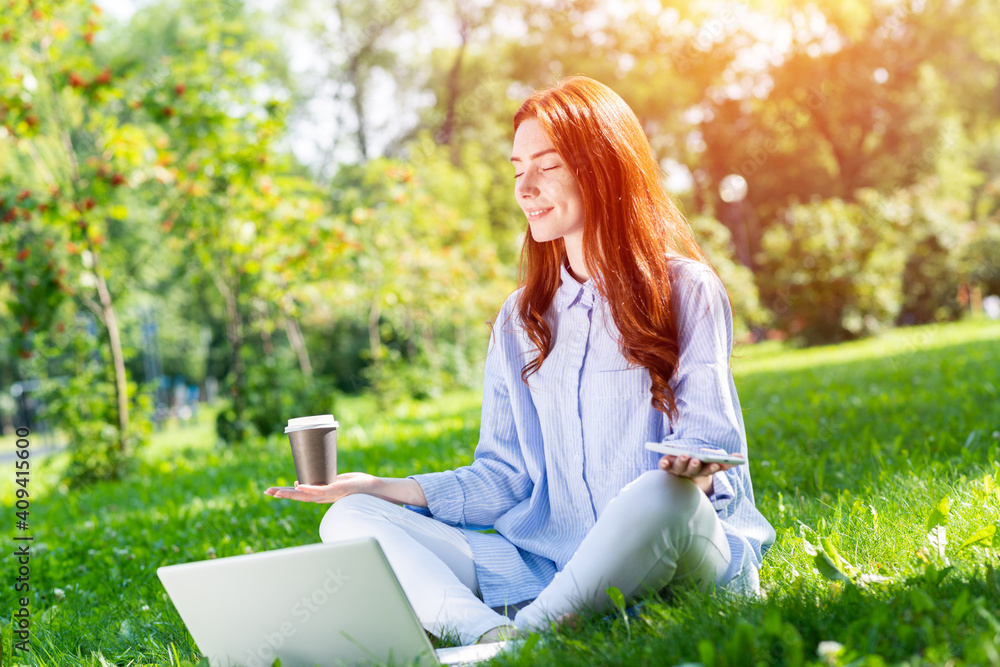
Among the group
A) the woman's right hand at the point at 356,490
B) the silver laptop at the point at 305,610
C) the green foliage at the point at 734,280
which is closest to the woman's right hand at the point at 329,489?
the woman's right hand at the point at 356,490

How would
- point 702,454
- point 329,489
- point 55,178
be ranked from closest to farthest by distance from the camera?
point 702,454 < point 329,489 < point 55,178

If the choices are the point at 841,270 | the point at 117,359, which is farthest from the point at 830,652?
the point at 841,270

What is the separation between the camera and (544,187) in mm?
2154

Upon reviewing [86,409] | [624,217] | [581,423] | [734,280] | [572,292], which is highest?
[624,217]

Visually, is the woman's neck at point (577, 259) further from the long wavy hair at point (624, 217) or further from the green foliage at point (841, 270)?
the green foliage at point (841, 270)

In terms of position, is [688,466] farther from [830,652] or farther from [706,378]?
[830,652]

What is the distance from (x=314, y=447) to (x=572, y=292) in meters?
0.83

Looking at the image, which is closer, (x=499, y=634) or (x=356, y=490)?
(x=499, y=634)

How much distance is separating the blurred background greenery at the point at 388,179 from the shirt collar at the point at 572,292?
471 centimetres

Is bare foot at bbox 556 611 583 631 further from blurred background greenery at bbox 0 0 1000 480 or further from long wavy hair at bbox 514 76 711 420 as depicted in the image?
blurred background greenery at bbox 0 0 1000 480

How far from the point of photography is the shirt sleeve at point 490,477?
89.5 inches

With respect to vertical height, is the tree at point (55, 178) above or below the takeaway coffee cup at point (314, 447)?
above

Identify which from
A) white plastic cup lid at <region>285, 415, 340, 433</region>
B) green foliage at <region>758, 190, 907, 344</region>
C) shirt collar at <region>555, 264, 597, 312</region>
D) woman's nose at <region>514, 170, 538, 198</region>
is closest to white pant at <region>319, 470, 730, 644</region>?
white plastic cup lid at <region>285, 415, 340, 433</region>

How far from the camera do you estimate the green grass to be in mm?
1562
